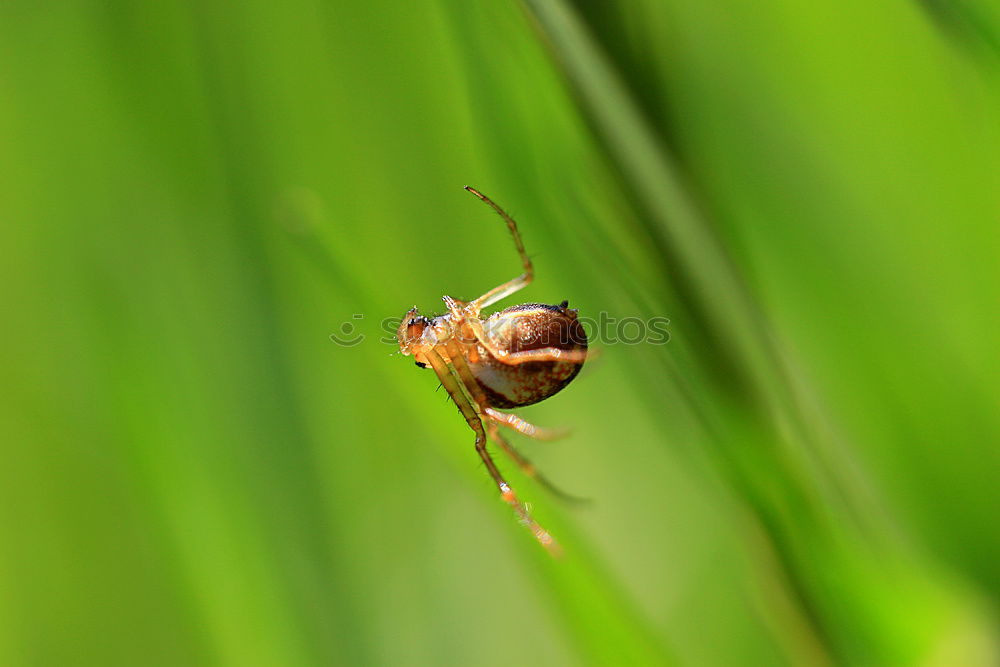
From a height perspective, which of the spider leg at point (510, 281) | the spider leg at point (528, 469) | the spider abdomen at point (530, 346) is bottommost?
the spider leg at point (528, 469)

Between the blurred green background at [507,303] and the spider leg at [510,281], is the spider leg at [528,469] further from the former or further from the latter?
the spider leg at [510,281]

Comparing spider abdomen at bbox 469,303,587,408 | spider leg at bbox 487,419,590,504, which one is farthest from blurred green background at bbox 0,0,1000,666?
spider abdomen at bbox 469,303,587,408

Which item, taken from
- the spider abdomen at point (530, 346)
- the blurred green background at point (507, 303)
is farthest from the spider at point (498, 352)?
the blurred green background at point (507, 303)

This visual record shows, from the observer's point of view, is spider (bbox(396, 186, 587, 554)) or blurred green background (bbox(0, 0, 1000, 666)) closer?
blurred green background (bbox(0, 0, 1000, 666))

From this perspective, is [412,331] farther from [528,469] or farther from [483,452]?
[528,469]

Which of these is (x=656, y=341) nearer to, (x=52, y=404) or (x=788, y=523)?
(x=788, y=523)

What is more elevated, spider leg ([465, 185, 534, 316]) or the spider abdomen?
spider leg ([465, 185, 534, 316])

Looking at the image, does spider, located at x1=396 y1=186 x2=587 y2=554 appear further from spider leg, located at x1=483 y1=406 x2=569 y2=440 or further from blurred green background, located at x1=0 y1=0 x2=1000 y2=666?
blurred green background, located at x1=0 y1=0 x2=1000 y2=666

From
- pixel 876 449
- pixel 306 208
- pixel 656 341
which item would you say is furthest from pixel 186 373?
pixel 876 449
